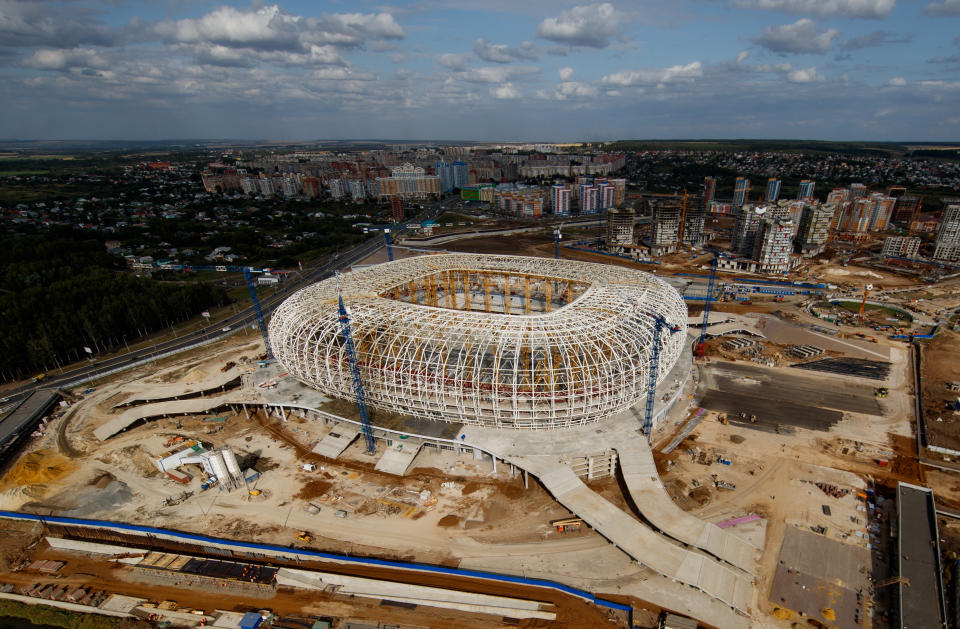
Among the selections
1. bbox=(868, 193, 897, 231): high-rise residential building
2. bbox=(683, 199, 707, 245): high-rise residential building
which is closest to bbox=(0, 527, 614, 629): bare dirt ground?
bbox=(683, 199, 707, 245): high-rise residential building

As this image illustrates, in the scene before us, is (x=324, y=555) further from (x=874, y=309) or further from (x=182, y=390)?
(x=874, y=309)

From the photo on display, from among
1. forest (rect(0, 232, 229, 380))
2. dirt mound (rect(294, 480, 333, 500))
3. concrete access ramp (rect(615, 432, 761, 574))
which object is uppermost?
forest (rect(0, 232, 229, 380))

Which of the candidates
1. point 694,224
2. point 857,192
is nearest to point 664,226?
point 694,224

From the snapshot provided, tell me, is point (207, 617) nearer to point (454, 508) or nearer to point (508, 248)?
point (454, 508)

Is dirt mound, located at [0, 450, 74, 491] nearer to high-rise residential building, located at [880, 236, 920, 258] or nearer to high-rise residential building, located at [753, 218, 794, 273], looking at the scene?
high-rise residential building, located at [753, 218, 794, 273]

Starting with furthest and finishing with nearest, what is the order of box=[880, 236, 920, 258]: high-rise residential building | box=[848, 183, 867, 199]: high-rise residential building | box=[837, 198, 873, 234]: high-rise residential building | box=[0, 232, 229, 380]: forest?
box=[848, 183, 867, 199]: high-rise residential building
box=[837, 198, 873, 234]: high-rise residential building
box=[880, 236, 920, 258]: high-rise residential building
box=[0, 232, 229, 380]: forest

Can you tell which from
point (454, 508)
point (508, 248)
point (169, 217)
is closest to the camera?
point (454, 508)

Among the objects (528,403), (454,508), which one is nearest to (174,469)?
(454,508)
